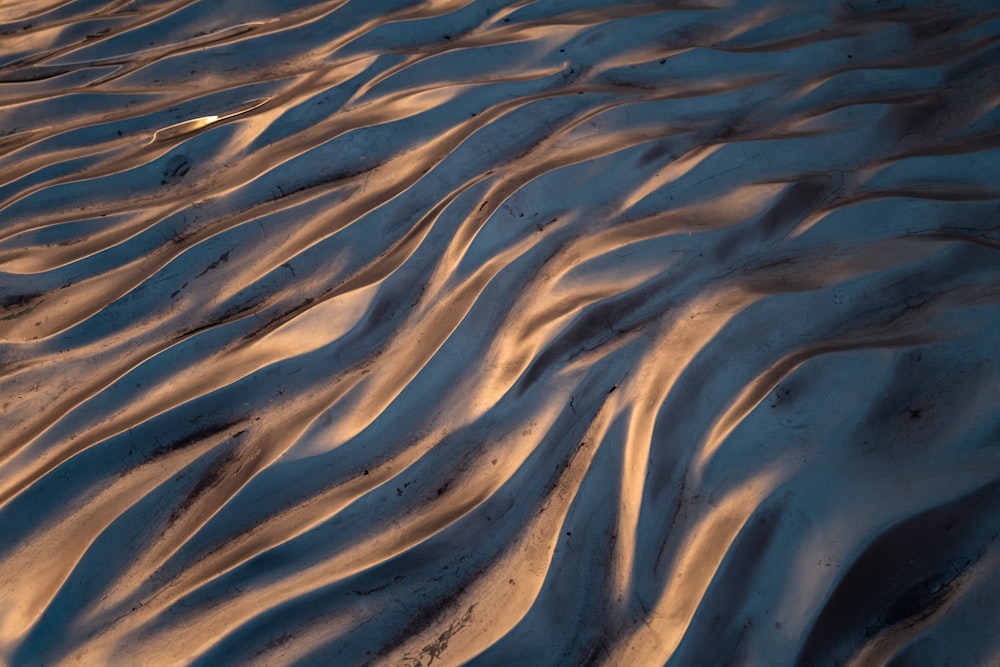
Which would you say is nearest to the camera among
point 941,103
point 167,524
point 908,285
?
point 167,524

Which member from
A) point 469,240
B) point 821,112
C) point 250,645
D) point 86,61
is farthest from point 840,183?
point 86,61

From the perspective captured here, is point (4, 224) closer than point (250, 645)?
No

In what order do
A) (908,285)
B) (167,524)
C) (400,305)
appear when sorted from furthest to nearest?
(400,305)
(908,285)
(167,524)

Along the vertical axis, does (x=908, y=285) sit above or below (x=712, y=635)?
above

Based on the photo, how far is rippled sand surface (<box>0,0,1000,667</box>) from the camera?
1633mm

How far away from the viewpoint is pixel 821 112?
7.32 ft

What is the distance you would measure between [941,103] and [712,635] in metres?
1.80

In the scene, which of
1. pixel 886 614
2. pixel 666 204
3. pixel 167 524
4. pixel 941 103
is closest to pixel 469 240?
pixel 666 204

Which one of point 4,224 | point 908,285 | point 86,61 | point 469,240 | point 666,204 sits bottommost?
point 908,285

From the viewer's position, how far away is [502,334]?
194cm

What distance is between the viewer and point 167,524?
178 cm

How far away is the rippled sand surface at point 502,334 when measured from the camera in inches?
64.3

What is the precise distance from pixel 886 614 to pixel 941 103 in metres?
1.60

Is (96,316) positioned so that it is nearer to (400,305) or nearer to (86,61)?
(400,305)
